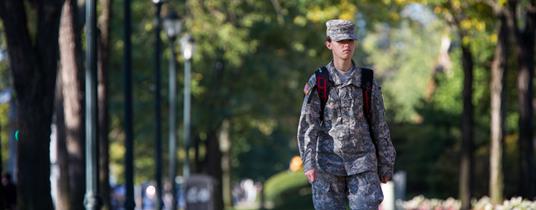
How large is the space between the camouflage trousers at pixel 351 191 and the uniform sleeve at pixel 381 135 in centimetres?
12

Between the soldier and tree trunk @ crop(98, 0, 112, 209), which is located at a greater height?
tree trunk @ crop(98, 0, 112, 209)

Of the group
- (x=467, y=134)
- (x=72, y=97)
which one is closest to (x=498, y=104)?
(x=467, y=134)

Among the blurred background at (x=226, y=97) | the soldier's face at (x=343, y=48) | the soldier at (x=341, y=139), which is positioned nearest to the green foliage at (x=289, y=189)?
the blurred background at (x=226, y=97)

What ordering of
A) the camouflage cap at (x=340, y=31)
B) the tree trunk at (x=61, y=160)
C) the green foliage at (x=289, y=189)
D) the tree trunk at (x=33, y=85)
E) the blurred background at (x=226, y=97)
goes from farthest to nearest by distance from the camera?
the green foliage at (x=289, y=189), the tree trunk at (x=61, y=160), the blurred background at (x=226, y=97), the tree trunk at (x=33, y=85), the camouflage cap at (x=340, y=31)

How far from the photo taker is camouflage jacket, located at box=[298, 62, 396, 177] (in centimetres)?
1081

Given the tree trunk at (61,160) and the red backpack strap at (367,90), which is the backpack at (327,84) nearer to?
the red backpack strap at (367,90)

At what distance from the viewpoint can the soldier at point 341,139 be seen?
10.8 metres

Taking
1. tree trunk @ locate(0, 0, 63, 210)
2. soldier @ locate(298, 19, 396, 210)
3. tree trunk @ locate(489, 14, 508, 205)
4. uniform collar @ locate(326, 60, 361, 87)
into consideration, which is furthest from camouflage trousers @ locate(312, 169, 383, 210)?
tree trunk @ locate(489, 14, 508, 205)

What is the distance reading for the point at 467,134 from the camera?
3512 centimetres

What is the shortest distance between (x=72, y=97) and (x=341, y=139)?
54.3 ft

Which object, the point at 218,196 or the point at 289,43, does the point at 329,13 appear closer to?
the point at 289,43

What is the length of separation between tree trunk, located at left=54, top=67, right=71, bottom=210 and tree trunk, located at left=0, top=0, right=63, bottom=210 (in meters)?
7.32

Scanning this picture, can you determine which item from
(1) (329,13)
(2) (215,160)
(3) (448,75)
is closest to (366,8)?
(1) (329,13)

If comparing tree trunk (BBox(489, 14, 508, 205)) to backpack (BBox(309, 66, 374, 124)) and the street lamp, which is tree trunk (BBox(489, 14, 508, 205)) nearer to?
the street lamp
